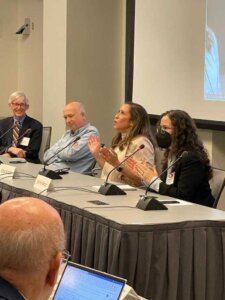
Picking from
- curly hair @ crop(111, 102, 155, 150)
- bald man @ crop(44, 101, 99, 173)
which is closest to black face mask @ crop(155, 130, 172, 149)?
curly hair @ crop(111, 102, 155, 150)

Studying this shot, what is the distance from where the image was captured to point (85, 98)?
643 cm

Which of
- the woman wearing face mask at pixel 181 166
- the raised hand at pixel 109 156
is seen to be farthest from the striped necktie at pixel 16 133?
the woman wearing face mask at pixel 181 166

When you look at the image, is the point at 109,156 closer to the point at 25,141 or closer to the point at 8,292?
the point at 25,141

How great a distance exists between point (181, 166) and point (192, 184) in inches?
5.2

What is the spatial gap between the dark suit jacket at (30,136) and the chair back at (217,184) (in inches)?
94.3

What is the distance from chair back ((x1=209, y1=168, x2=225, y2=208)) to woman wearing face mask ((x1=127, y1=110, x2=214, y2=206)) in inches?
1.1

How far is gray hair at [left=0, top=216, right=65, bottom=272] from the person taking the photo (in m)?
1.23

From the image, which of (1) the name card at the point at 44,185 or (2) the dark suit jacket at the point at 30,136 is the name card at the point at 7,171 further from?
(2) the dark suit jacket at the point at 30,136

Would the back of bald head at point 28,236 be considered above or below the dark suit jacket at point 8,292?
above

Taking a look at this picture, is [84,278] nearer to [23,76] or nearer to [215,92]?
[215,92]

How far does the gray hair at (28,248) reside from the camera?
123 cm

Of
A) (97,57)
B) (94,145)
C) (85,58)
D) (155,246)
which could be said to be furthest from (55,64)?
(155,246)

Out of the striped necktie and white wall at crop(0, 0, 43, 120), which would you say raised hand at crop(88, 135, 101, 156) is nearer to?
the striped necktie

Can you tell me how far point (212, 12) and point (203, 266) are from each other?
9.66 ft
